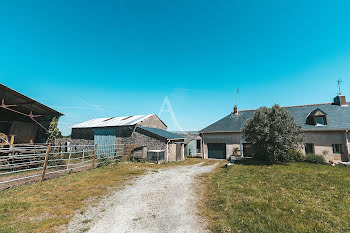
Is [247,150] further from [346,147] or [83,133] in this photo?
[83,133]

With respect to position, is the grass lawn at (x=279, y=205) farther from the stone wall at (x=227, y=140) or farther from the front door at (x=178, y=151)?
the stone wall at (x=227, y=140)

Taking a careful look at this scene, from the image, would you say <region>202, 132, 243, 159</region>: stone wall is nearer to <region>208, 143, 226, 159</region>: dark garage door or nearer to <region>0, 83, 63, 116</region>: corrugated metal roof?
<region>208, 143, 226, 159</region>: dark garage door

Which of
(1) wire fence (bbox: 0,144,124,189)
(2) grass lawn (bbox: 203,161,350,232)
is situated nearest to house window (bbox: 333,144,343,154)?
(2) grass lawn (bbox: 203,161,350,232)

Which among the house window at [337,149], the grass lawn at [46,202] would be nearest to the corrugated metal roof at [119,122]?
the grass lawn at [46,202]

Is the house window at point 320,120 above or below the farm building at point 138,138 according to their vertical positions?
above

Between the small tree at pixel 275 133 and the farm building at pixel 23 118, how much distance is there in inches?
757

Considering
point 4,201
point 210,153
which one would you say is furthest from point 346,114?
point 4,201

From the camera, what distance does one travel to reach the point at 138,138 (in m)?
19.0

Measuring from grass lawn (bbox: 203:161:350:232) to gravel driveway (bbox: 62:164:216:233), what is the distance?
0.73m

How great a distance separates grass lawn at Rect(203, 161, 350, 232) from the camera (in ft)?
13.2

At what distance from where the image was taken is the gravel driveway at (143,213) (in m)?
4.03

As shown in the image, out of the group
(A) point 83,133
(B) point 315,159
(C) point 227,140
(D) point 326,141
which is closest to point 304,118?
(D) point 326,141

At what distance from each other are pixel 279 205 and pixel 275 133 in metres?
8.81

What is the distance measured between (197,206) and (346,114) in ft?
73.0
